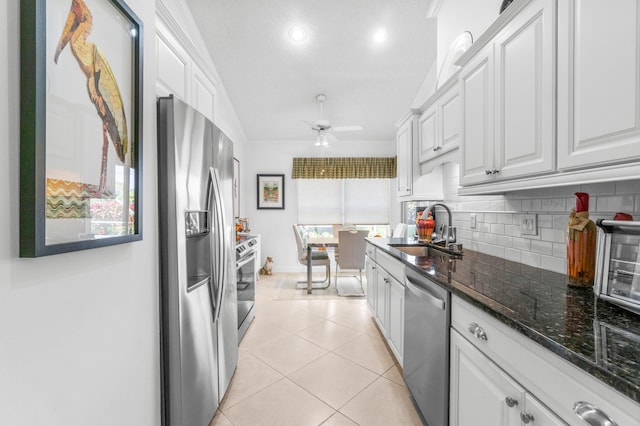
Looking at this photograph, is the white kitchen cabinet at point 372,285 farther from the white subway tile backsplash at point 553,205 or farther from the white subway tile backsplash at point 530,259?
the white subway tile backsplash at point 553,205

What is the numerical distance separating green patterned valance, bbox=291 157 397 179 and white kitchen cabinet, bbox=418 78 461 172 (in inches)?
112

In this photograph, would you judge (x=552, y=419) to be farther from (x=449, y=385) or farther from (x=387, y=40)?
(x=387, y=40)

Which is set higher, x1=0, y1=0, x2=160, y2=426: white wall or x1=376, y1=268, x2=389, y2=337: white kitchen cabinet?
x1=0, y1=0, x2=160, y2=426: white wall

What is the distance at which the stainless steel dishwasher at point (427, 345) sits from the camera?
4.11ft

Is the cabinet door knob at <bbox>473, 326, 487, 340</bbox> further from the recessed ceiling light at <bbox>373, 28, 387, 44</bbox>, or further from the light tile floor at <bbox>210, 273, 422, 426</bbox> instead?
the recessed ceiling light at <bbox>373, 28, 387, 44</bbox>

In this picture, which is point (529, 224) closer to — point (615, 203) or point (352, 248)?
point (615, 203)

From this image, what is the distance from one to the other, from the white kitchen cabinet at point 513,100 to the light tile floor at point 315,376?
4.96ft

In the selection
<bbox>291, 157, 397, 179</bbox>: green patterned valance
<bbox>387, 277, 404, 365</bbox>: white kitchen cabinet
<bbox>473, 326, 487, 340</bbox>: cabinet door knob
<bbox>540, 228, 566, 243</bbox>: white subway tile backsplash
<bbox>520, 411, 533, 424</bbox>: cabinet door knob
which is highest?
<bbox>291, 157, 397, 179</bbox>: green patterned valance

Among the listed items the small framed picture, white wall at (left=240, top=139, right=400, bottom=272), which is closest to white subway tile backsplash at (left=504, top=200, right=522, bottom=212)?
white wall at (left=240, top=139, right=400, bottom=272)

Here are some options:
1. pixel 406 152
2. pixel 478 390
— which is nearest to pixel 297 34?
pixel 406 152

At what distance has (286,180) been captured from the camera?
552 cm

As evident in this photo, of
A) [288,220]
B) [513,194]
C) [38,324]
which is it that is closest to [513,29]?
[513,194]

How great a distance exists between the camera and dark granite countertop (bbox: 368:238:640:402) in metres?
0.59

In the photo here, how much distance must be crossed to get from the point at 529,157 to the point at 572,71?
0.34 meters
